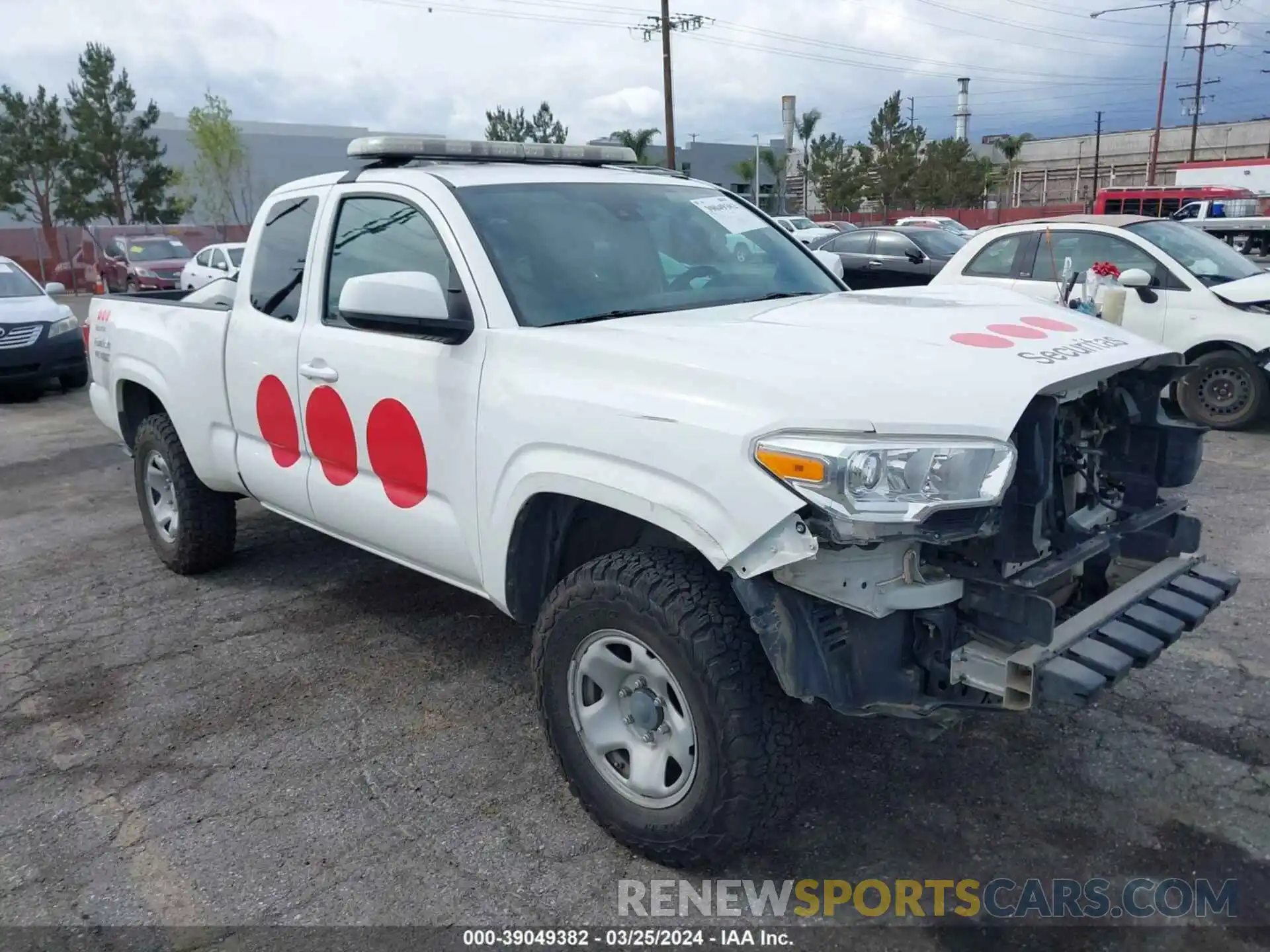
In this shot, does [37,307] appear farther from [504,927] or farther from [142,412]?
[504,927]

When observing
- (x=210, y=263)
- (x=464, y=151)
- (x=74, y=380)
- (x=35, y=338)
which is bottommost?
(x=74, y=380)

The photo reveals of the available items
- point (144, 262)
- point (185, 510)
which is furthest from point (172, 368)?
point (144, 262)

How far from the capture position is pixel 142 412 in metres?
5.80

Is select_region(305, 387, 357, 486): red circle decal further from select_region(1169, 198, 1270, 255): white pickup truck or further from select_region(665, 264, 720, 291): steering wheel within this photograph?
select_region(1169, 198, 1270, 255): white pickup truck

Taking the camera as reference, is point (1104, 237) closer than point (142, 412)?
No

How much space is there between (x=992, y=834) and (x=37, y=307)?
12386mm

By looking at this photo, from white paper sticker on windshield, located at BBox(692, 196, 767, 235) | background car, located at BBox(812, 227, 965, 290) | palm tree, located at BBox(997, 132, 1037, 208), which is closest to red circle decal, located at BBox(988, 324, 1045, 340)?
white paper sticker on windshield, located at BBox(692, 196, 767, 235)

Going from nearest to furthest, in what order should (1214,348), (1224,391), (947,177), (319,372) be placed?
(319,372), (1214,348), (1224,391), (947,177)

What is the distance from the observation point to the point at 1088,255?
336 inches

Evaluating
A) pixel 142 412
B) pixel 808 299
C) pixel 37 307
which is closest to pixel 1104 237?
pixel 808 299

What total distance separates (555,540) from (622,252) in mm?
1107

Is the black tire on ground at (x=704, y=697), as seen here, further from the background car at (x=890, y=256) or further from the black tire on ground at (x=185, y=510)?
the background car at (x=890, y=256)

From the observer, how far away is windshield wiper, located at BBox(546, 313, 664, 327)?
3311mm

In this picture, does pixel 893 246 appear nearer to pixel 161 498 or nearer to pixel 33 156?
pixel 161 498
